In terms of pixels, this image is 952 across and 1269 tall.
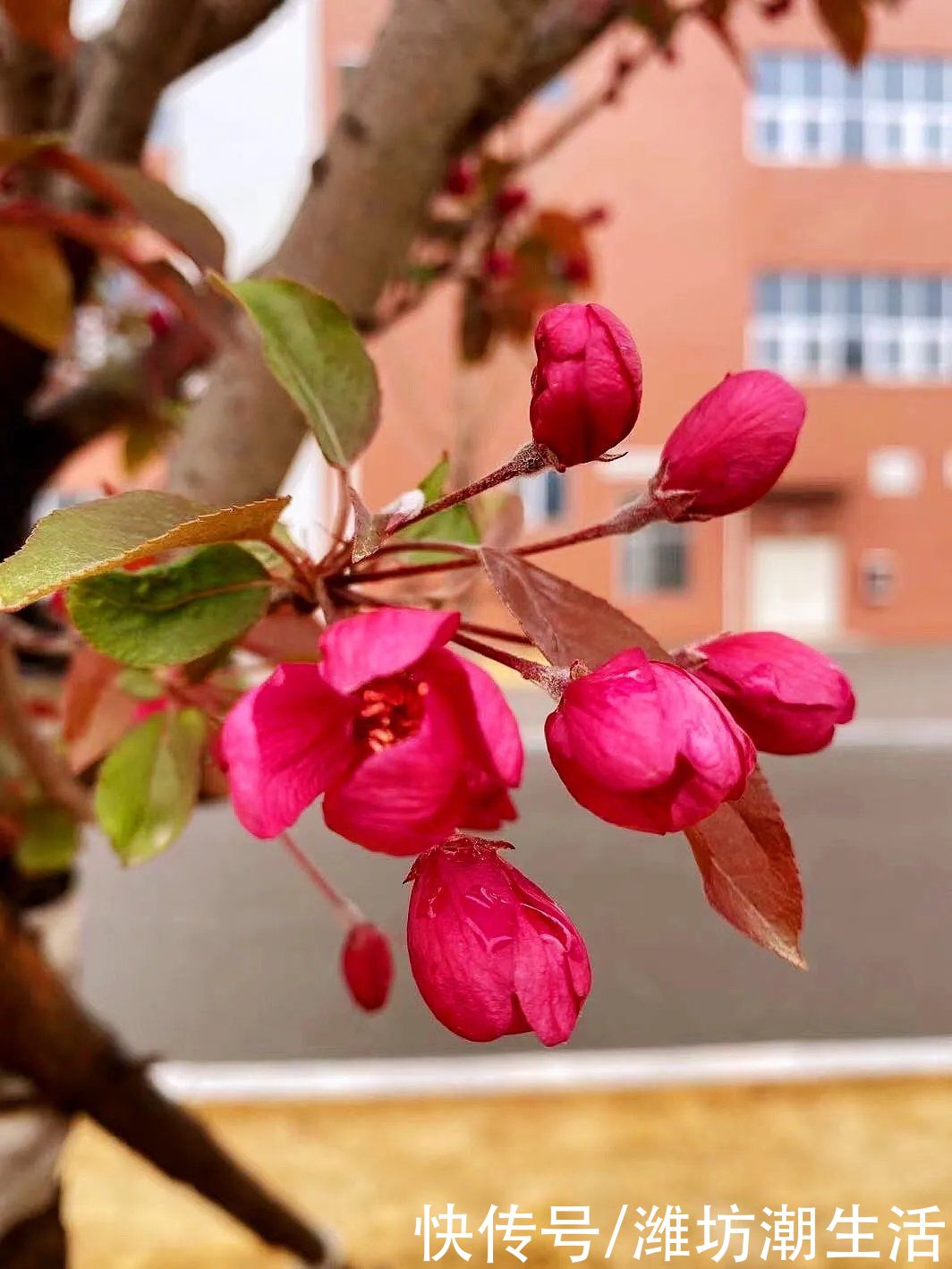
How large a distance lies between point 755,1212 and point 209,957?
1053 mm

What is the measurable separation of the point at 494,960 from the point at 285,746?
0.15 feet

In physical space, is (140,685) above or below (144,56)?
below

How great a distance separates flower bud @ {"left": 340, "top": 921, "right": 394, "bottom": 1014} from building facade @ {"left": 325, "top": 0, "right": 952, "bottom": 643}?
5128mm

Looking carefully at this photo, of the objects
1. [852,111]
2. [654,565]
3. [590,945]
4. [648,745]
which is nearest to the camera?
[648,745]

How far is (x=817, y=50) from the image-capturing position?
19.3 feet

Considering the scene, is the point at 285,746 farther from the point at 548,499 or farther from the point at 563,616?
the point at 548,499

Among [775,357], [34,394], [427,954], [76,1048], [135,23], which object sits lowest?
[76,1048]

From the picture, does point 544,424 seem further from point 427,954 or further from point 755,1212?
point 755,1212

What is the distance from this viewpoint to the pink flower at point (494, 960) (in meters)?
0.17

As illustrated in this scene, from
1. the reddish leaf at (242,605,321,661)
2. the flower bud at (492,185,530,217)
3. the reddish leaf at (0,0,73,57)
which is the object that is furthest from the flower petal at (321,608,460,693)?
the flower bud at (492,185,530,217)

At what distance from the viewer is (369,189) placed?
1.35 ft

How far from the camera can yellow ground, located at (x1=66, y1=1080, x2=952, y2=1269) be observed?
710mm

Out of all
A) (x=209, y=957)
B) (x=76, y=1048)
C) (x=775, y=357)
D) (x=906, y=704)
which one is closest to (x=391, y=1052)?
(x=209, y=957)

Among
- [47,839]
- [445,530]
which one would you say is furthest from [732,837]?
[47,839]
